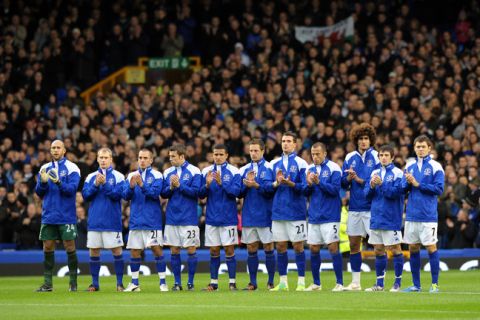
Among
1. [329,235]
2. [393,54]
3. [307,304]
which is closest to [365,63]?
[393,54]

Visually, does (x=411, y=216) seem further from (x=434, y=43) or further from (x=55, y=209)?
(x=434, y=43)

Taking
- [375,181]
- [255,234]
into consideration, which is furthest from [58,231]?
[375,181]

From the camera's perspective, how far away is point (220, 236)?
2234cm

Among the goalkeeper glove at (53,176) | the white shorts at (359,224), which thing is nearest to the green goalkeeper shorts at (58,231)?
the goalkeeper glove at (53,176)

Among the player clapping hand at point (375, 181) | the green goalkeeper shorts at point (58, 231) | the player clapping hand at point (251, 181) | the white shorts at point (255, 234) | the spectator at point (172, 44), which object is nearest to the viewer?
the player clapping hand at point (375, 181)

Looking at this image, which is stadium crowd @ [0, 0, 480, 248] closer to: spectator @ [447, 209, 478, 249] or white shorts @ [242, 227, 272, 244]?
Result: spectator @ [447, 209, 478, 249]

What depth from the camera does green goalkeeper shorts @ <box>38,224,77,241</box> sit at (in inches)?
871

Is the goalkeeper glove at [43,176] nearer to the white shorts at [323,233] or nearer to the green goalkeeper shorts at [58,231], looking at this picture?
the green goalkeeper shorts at [58,231]

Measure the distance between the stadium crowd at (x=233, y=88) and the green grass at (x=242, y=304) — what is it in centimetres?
925

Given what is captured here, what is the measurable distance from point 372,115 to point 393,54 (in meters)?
2.89

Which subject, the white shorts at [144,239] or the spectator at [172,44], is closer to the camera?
the white shorts at [144,239]

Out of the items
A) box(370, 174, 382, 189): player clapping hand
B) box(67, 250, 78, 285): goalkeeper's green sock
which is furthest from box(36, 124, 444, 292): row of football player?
box(67, 250, 78, 285): goalkeeper's green sock

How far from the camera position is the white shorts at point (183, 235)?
73.1 feet

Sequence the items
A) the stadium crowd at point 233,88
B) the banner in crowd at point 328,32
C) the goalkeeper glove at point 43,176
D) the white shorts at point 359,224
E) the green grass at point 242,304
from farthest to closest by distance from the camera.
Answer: the banner in crowd at point 328,32
the stadium crowd at point 233,88
the goalkeeper glove at point 43,176
the white shorts at point 359,224
the green grass at point 242,304
